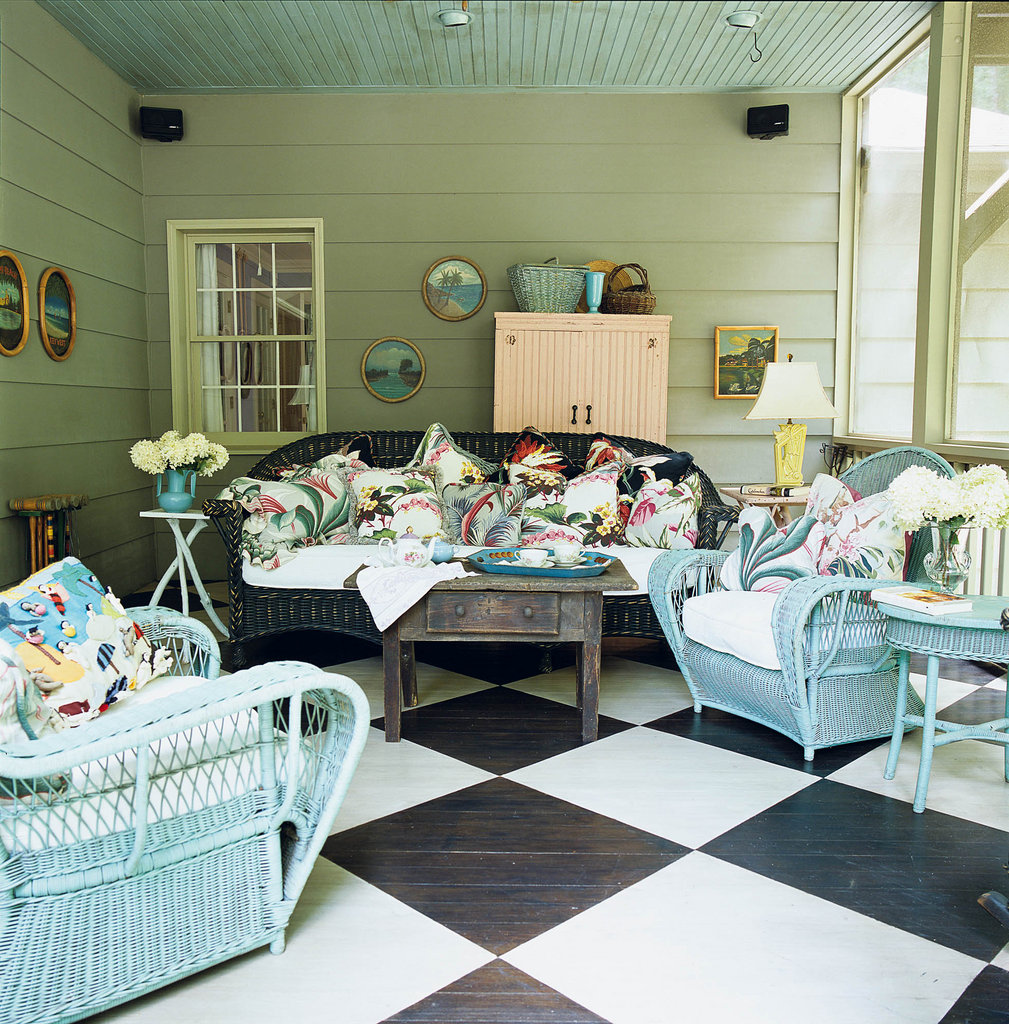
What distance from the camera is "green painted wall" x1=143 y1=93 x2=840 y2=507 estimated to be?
18.0 feet

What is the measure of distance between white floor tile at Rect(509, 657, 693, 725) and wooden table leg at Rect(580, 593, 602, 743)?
0.26 metres

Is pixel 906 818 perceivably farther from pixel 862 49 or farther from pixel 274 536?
pixel 862 49

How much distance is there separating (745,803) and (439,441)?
2556 mm

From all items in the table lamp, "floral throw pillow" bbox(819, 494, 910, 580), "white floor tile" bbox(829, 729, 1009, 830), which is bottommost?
"white floor tile" bbox(829, 729, 1009, 830)

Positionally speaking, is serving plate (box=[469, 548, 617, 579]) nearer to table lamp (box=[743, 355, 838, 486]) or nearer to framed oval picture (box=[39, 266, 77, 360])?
table lamp (box=[743, 355, 838, 486])

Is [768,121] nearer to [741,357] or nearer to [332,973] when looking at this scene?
[741,357]

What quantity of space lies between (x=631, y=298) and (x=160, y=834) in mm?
4243

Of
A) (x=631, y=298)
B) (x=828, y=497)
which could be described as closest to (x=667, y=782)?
(x=828, y=497)

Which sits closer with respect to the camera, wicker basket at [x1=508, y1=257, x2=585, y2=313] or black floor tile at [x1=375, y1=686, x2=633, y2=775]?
black floor tile at [x1=375, y1=686, x2=633, y2=775]

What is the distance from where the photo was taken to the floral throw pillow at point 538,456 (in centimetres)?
442

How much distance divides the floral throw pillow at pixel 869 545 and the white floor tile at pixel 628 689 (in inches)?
32.6

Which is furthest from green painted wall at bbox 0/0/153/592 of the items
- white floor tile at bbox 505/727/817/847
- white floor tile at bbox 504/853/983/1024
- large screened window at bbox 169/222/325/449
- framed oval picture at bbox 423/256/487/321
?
white floor tile at bbox 504/853/983/1024

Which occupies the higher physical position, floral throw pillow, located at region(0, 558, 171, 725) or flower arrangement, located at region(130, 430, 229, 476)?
flower arrangement, located at region(130, 430, 229, 476)

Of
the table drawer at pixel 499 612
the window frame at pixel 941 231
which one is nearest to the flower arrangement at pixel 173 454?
the table drawer at pixel 499 612
